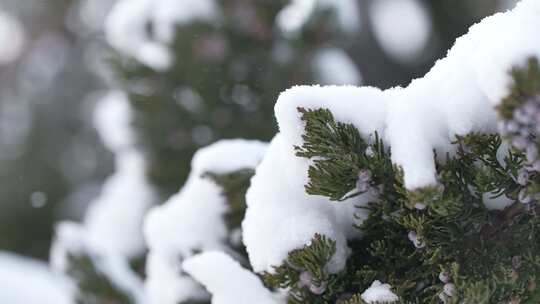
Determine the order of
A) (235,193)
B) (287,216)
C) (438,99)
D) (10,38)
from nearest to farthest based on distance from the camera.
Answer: (438,99)
(287,216)
(235,193)
(10,38)

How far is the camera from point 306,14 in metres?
3.17

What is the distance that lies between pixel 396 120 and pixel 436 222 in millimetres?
221

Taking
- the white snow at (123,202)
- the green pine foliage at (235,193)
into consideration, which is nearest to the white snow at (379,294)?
the green pine foliage at (235,193)

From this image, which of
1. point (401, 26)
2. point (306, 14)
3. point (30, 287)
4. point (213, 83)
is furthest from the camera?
point (401, 26)

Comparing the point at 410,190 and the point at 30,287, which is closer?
the point at 410,190

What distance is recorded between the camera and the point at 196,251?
6.81 ft

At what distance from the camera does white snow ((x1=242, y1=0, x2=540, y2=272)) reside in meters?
1.21

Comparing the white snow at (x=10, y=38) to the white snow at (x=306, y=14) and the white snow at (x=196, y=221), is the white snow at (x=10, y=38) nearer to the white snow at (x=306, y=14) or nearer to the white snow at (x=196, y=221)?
the white snow at (x=306, y=14)

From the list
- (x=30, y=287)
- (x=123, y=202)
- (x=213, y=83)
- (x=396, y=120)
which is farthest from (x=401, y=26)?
(x=396, y=120)

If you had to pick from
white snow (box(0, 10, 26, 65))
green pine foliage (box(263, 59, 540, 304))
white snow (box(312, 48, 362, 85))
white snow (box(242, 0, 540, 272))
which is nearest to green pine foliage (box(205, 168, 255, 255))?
white snow (box(242, 0, 540, 272))

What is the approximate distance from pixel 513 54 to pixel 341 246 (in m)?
0.58

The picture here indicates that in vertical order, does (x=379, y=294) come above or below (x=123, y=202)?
below

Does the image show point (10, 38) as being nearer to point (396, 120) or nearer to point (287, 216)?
point (287, 216)

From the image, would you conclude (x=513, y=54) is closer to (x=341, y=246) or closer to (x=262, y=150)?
(x=341, y=246)
